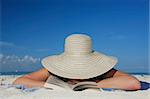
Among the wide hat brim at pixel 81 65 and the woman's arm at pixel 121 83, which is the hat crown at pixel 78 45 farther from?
the woman's arm at pixel 121 83

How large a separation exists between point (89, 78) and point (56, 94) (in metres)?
0.57

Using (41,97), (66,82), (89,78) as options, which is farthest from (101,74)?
(41,97)

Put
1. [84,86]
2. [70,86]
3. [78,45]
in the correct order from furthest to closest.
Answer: [78,45] → [70,86] → [84,86]

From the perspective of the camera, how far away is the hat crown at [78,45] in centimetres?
284

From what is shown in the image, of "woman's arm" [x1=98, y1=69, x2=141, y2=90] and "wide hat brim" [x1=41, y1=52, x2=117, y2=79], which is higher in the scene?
"wide hat brim" [x1=41, y1=52, x2=117, y2=79]

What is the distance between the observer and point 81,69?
2.72 metres

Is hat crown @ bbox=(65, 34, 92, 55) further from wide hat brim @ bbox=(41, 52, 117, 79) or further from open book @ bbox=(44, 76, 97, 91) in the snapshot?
open book @ bbox=(44, 76, 97, 91)

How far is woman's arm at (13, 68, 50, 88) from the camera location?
2.72 metres

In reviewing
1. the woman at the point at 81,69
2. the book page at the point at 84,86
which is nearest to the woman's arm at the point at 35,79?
the woman at the point at 81,69

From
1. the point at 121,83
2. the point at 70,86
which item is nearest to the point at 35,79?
the point at 70,86

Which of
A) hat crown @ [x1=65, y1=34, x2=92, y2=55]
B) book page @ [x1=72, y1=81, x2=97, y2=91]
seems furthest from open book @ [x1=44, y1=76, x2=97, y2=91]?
hat crown @ [x1=65, y1=34, x2=92, y2=55]

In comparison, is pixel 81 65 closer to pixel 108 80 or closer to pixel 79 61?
pixel 79 61

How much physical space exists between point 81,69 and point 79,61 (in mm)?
75

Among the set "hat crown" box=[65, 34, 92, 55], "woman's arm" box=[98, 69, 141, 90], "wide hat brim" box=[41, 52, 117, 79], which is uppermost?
"hat crown" box=[65, 34, 92, 55]
